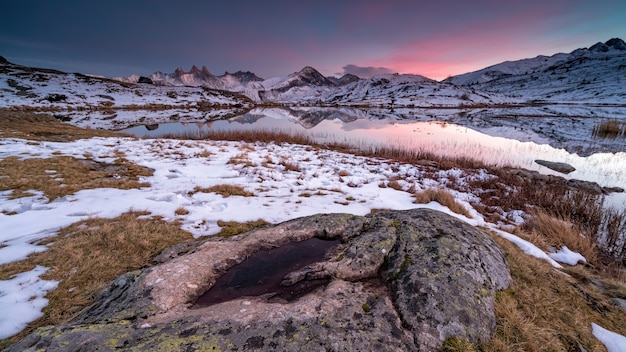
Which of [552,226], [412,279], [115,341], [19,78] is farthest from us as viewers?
[19,78]

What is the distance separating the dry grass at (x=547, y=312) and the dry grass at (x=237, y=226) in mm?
4923

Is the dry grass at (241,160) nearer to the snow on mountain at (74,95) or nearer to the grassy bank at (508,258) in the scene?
the grassy bank at (508,258)

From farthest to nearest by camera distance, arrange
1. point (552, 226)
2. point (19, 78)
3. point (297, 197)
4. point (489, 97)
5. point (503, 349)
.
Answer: point (489, 97)
point (19, 78)
point (297, 197)
point (552, 226)
point (503, 349)

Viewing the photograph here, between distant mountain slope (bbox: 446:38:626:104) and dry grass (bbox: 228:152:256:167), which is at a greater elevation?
distant mountain slope (bbox: 446:38:626:104)

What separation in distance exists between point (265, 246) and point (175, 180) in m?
7.61

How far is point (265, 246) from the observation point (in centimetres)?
454

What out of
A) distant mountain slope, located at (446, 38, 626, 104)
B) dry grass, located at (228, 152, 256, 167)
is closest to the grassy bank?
dry grass, located at (228, 152, 256, 167)

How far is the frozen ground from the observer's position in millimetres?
5152

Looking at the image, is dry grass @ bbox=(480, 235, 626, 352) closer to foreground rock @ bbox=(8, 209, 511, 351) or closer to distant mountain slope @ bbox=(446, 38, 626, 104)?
foreground rock @ bbox=(8, 209, 511, 351)

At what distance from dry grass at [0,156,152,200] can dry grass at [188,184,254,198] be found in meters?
2.13

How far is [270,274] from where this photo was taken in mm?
3787

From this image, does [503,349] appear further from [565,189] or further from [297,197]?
[565,189]

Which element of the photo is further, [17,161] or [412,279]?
[17,161]

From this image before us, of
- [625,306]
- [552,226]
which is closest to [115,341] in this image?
[625,306]
